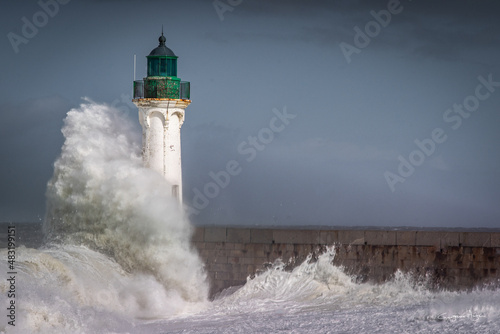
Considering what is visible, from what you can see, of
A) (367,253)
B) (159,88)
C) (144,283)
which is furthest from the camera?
(159,88)

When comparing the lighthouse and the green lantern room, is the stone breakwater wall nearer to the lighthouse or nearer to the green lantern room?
the lighthouse

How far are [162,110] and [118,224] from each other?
221 centimetres

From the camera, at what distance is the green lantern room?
57.7 ft

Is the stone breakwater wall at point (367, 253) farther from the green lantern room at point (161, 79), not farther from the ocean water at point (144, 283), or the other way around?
the green lantern room at point (161, 79)

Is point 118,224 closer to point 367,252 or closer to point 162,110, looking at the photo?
point 162,110

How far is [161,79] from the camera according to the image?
17.6 m

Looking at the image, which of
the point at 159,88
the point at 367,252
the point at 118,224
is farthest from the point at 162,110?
the point at 367,252

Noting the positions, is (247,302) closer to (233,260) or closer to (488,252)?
(233,260)

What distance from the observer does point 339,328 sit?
41.3ft

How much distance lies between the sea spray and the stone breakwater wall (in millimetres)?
521

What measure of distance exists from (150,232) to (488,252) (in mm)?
6065

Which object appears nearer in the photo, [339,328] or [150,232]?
[339,328]

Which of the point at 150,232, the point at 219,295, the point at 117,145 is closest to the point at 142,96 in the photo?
the point at 117,145

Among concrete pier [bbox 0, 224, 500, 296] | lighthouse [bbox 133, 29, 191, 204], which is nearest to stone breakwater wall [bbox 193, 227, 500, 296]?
concrete pier [bbox 0, 224, 500, 296]
